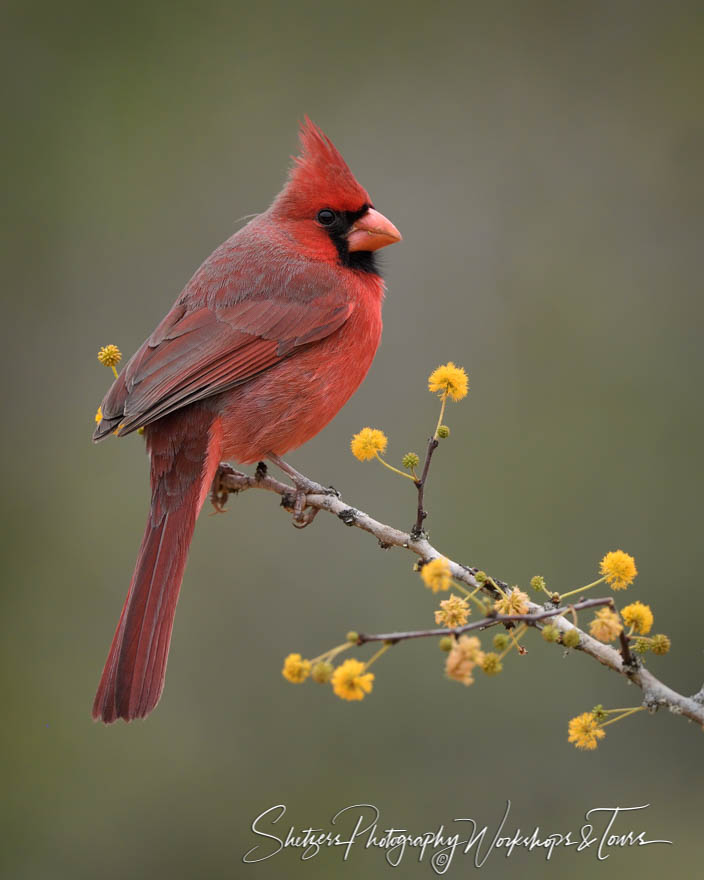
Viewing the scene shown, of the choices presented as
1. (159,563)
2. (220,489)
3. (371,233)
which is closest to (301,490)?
(220,489)

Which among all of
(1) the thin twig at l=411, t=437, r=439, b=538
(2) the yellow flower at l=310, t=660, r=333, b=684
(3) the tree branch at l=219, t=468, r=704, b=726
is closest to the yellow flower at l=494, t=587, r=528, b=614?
(3) the tree branch at l=219, t=468, r=704, b=726

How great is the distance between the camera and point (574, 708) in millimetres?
3846

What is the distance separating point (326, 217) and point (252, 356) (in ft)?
1.68

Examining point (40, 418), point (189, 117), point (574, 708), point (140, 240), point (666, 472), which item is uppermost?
point (189, 117)

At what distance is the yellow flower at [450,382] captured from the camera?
A: 205 cm

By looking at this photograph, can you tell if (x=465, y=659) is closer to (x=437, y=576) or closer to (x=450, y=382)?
(x=437, y=576)

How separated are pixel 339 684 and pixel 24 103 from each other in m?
5.16

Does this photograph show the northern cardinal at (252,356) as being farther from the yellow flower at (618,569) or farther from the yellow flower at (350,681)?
the yellow flower at (618,569)

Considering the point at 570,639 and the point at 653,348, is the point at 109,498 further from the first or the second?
the point at 570,639

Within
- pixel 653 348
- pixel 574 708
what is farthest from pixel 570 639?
pixel 653 348

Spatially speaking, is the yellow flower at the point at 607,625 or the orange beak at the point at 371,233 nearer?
the yellow flower at the point at 607,625

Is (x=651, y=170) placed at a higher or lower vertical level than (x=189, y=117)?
lower

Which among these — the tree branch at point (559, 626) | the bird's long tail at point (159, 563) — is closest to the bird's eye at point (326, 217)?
the bird's long tail at point (159, 563)

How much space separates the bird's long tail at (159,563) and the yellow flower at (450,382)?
84 cm
